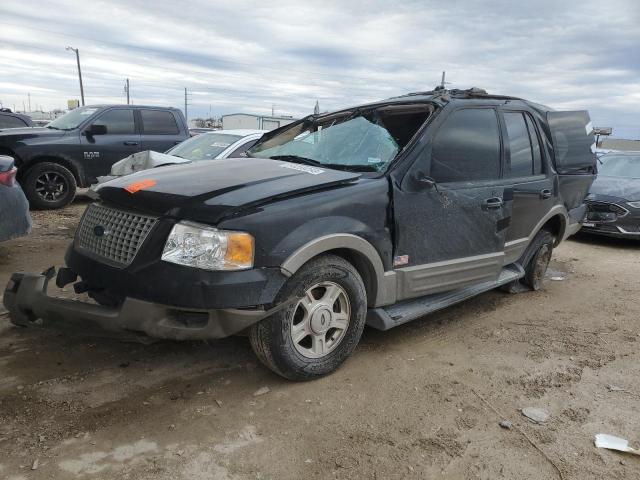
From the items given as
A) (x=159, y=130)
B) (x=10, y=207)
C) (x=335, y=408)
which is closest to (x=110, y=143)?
A: (x=159, y=130)

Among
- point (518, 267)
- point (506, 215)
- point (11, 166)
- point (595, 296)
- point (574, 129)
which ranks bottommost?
point (595, 296)

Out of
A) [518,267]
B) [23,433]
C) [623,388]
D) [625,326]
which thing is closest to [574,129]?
[518,267]

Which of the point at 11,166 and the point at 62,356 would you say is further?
the point at 11,166

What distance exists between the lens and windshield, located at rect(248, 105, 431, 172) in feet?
12.0

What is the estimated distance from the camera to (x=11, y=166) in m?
4.84

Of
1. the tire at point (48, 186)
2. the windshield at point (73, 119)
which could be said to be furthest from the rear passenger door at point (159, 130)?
the tire at point (48, 186)

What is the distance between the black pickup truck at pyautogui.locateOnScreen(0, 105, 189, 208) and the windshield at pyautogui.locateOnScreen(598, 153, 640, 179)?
811 cm

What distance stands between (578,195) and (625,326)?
4.93 ft

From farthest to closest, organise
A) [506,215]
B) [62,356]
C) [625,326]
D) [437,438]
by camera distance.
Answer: [625,326] → [506,215] → [62,356] → [437,438]

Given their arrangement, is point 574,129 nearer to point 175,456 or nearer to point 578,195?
point 578,195

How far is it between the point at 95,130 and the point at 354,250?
7342mm

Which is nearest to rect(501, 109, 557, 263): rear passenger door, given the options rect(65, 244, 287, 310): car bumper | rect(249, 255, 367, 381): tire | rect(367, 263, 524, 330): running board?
rect(367, 263, 524, 330): running board

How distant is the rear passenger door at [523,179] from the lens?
4.38m

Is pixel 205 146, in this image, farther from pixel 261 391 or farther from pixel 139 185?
pixel 261 391
